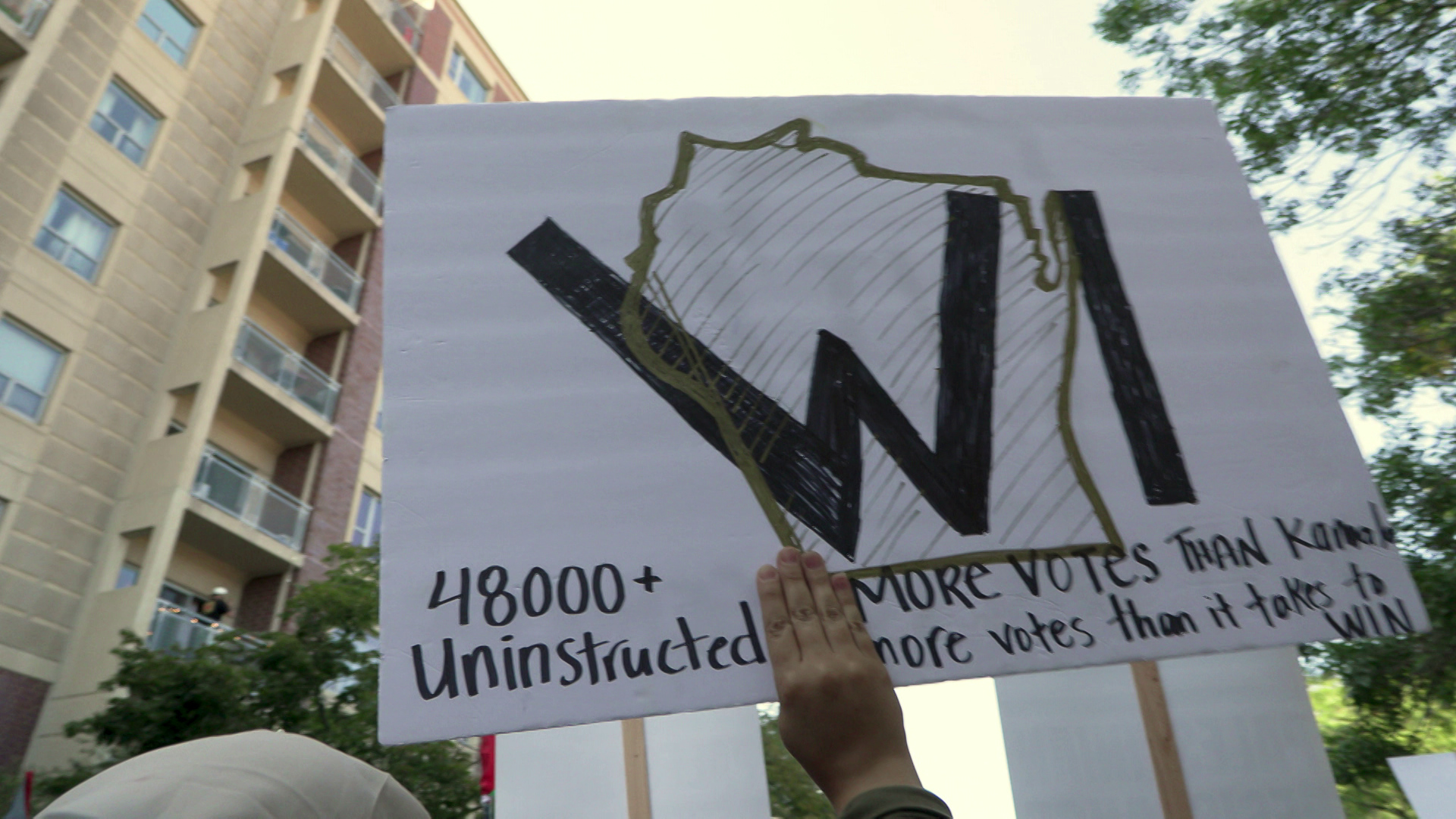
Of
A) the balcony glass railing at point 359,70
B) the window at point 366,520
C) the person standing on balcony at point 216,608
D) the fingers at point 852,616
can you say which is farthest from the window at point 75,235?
the fingers at point 852,616

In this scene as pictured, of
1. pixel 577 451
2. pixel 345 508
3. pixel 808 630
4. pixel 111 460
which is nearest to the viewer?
pixel 808 630

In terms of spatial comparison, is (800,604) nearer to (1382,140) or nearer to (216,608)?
(1382,140)

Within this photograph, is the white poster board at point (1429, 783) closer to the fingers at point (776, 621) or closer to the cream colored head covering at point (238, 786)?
the fingers at point (776, 621)

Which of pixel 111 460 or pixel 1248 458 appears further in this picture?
pixel 111 460

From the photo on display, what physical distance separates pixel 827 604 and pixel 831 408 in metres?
0.56

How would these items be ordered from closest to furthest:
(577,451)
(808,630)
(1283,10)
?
(808,630)
(577,451)
(1283,10)

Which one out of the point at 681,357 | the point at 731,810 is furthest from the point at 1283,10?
the point at 681,357

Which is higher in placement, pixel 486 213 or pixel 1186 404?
pixel 486 213

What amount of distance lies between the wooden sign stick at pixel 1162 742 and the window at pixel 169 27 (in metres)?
19.7

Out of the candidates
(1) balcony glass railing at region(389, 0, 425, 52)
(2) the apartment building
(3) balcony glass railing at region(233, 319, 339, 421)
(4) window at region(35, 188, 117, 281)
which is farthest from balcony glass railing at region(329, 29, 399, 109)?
(4) window at region(35, 188, 117, 281)

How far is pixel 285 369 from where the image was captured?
61.7 ft

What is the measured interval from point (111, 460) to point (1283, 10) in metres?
16.4

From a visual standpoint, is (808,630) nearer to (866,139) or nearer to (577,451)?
(577,451)

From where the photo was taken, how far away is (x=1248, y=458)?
226cm
